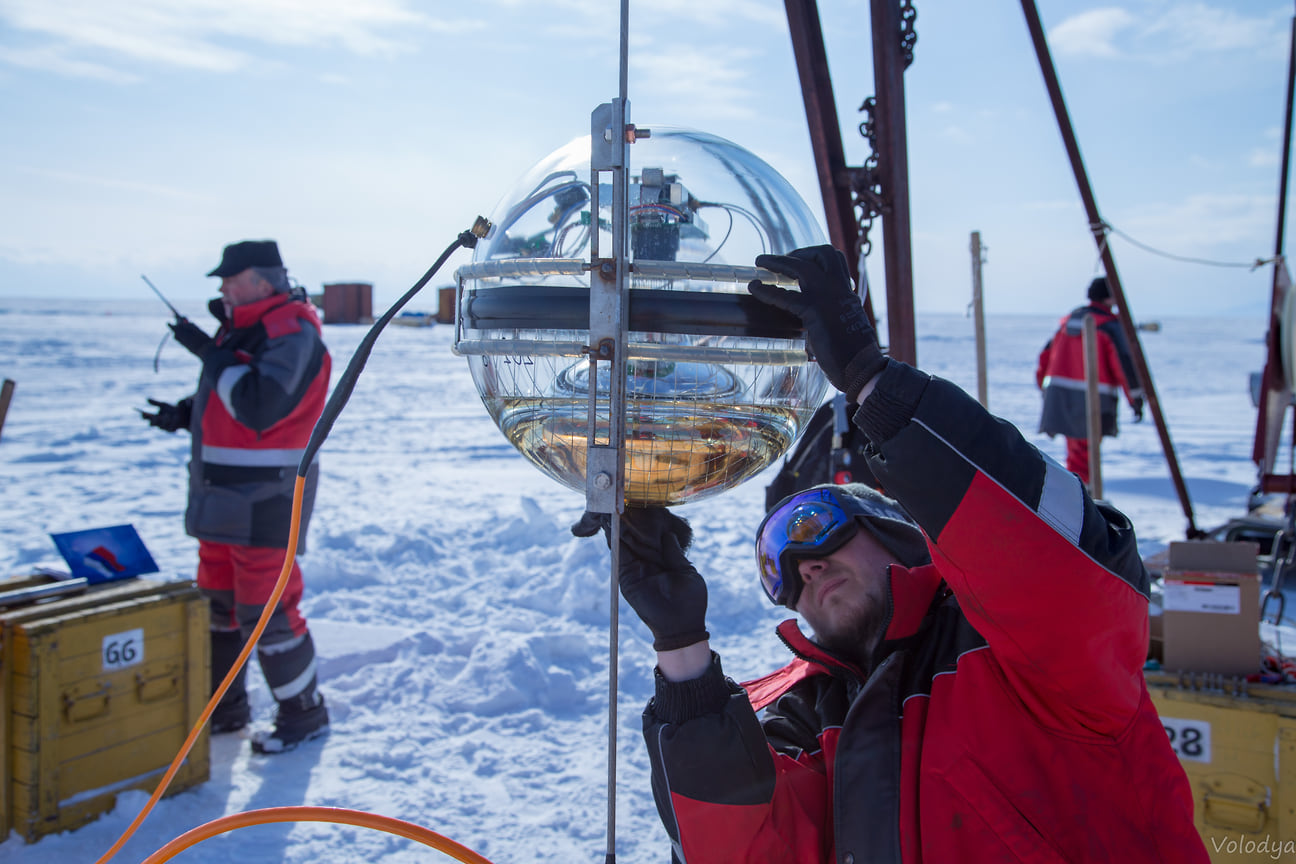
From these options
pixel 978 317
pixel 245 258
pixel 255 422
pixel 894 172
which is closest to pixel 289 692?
pixel 255 422

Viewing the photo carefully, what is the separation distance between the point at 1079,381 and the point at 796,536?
5950 mm

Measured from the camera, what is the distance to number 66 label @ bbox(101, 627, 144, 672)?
3123mm

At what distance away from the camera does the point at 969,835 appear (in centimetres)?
134

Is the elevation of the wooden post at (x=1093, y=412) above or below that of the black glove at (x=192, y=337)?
below

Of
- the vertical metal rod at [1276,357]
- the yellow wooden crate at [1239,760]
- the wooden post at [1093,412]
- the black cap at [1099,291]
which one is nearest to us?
the yellow wooden crate at [1239,760]

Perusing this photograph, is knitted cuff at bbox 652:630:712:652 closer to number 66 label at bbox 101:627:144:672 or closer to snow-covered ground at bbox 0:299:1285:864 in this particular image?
snow-covered ground at bbox 0:299:1285:864

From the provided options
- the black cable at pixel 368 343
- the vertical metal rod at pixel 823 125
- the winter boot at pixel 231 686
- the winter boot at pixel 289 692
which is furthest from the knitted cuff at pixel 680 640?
the winter boot at pixel 231 686

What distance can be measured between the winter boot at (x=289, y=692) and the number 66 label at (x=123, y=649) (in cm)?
48

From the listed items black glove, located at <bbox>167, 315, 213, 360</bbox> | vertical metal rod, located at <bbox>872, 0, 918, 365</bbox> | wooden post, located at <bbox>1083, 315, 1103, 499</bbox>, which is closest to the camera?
vertical metal rod, located at <bbox>872, 0, 918, 365</bbox>

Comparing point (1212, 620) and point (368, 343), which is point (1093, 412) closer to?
point (1212, 620)

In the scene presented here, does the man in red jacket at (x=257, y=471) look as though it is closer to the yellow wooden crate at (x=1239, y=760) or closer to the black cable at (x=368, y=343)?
the black cable at (x=368, y=343)

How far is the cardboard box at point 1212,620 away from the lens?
276 centimetres

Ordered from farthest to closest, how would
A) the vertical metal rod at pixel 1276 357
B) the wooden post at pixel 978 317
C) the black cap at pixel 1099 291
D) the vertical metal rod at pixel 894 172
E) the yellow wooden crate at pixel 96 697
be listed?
1. the black cap at pixel 1099 291
2. the vertical metal rod at pixel 1276 357
3. the wooden post at pixel 978 317
4. the vertical metal rod at pixel 894 172
5. the yellow wooden crate at pixel 96 697

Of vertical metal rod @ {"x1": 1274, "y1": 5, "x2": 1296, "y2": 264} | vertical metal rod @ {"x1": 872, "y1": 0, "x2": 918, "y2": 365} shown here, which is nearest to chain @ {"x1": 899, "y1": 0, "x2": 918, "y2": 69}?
vertical metal rod @ {"x1": 872, "y1": 0, "x2": 918, "y2": 365}
